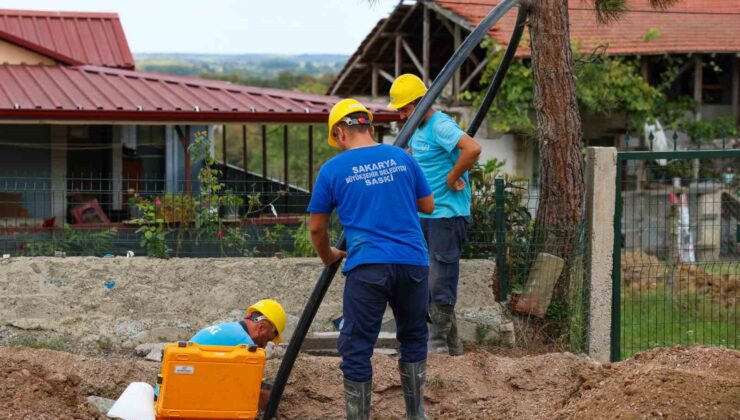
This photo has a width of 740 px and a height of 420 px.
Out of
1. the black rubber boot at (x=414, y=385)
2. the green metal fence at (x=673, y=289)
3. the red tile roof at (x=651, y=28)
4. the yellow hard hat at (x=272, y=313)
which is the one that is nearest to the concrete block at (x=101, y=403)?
the yellow hard hat at (x=272, y=313)

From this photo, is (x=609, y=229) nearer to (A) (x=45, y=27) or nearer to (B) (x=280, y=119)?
(B) (x=280, y=119)

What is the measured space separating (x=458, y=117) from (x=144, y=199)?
14.0m

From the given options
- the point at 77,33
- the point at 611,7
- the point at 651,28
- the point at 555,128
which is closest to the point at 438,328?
the point at 555,128

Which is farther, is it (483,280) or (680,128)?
(680,128)

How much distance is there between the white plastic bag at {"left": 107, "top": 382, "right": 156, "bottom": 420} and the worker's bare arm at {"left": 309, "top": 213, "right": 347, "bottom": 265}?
1.33 metres

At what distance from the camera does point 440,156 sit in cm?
774

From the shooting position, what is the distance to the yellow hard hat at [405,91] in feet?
25.0

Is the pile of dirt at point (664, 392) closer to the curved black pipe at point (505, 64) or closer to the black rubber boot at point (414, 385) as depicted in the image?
the black rubber boot at point (414, 385)

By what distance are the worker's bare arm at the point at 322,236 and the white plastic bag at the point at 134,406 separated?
4.36ft

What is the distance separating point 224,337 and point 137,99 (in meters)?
9.29

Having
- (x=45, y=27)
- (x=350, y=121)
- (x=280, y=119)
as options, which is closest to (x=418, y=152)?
(x=350, y=121)

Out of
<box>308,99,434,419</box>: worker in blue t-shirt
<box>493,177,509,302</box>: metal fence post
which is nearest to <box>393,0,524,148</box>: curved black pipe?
<box>308,99,434,419</box>: worker in blue t-shirt

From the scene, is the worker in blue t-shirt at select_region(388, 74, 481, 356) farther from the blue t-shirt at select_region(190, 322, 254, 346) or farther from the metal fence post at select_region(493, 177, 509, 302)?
the blue t-shirt at select_region(190, 322, 254, 346)

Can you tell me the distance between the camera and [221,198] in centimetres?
976
